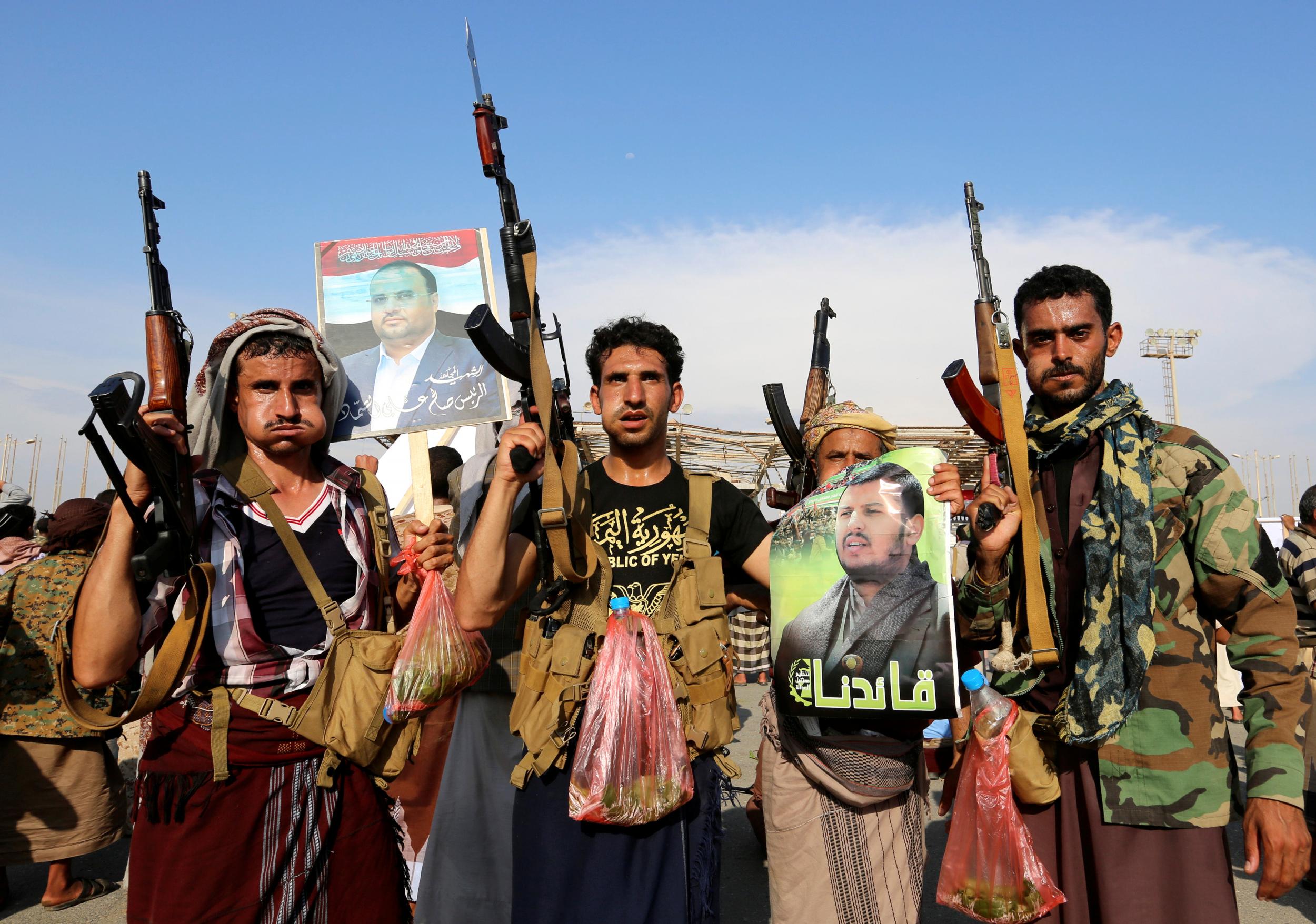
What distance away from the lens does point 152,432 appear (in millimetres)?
2184

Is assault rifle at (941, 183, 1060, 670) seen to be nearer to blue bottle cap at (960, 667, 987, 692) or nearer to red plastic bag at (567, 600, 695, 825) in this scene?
blue bottle cap at (960, 667, 987, 692)

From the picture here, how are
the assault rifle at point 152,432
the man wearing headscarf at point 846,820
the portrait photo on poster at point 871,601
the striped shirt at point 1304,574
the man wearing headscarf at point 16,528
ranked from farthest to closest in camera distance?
the striped shirt at point 1304,574 → the man wearing headscarf at point 16,528 → the man wearing headscarf at point 846,820 → the portrait photo on poster at point 871,601 → the assault rifle at point 152,432

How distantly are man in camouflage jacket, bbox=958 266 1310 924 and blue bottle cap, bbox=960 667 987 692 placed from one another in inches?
5.4

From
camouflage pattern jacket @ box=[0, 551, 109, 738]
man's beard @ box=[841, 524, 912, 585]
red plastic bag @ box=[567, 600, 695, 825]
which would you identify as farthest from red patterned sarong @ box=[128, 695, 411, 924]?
camouflage pattern jacket @ box=[0, 551, 109, 738]

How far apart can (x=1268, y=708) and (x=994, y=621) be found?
721 millimetres

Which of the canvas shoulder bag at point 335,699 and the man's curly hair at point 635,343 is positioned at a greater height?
the man's curly hair at point 635,343

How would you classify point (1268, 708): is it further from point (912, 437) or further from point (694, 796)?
point (912, 437)

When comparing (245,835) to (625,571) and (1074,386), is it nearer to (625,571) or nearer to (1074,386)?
(625,571)

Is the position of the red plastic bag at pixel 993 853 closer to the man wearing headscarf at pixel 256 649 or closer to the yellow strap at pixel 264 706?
the man wearing headscarf at pixel 256 649

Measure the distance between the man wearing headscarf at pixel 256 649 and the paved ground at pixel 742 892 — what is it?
1.27 meters

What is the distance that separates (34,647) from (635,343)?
158 inches

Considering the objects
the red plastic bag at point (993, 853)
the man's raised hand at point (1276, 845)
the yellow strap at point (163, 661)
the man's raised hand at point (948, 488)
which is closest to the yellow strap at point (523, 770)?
the yellow strap at point (163, 661)

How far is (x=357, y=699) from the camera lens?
236cm

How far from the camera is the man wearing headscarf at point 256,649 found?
7.26 feet
